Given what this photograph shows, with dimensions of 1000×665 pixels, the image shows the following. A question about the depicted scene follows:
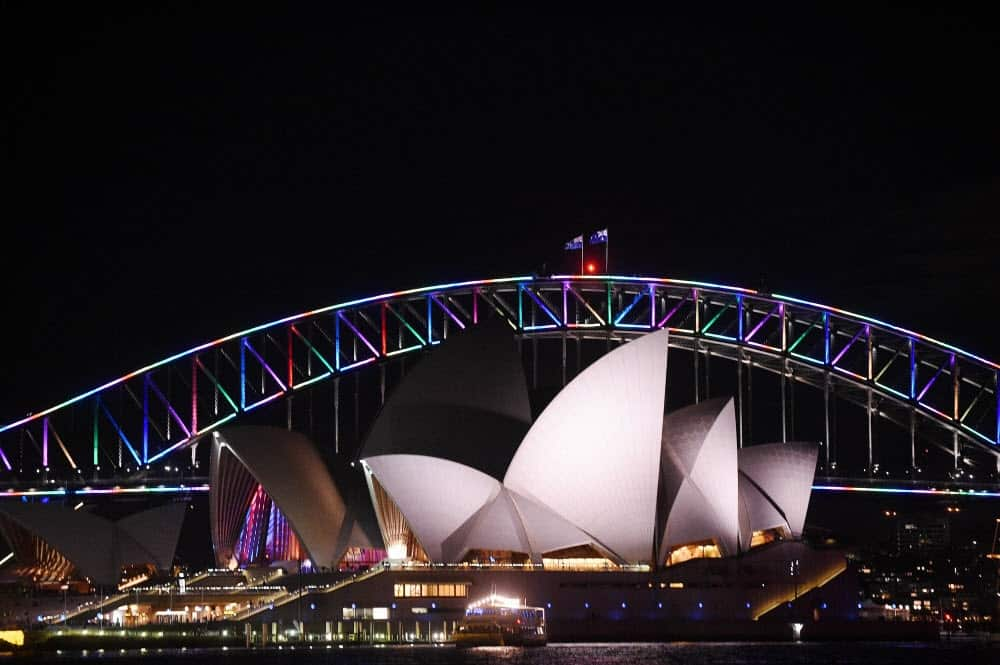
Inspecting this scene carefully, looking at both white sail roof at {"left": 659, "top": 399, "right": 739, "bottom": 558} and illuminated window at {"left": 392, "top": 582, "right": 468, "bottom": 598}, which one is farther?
white sail roof at {"left": 659, "top": 399, "right": 739, "bottom": 558}

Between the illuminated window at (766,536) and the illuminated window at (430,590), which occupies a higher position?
the illuminated window at (766,536)

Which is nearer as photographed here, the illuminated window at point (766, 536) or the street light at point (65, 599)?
the street light at point (65, 599)

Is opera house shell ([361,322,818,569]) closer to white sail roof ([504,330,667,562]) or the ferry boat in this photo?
white sail roof ([504,330,667,562])

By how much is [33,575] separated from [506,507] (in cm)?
3059

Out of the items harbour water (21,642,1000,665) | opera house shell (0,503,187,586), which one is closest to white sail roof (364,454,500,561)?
harbour water (21,642,1000,665)

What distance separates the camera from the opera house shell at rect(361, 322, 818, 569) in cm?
8150

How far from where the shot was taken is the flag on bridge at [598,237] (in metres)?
106

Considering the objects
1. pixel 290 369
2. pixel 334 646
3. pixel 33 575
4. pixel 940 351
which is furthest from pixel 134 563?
pixel 940 351

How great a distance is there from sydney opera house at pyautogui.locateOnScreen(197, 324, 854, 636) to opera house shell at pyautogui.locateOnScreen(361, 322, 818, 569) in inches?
3.2

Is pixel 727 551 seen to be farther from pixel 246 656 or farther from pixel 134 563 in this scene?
pixel 134 563

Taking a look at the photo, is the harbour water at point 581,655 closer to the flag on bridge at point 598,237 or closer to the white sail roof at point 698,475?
the white sail roof at point 698,475

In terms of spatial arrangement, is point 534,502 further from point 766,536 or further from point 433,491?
point 766,536

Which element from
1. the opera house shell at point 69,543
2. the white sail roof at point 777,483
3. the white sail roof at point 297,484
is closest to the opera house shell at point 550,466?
the white sail roof at point 777,483

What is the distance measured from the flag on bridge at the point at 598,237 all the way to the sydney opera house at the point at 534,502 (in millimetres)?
19330
